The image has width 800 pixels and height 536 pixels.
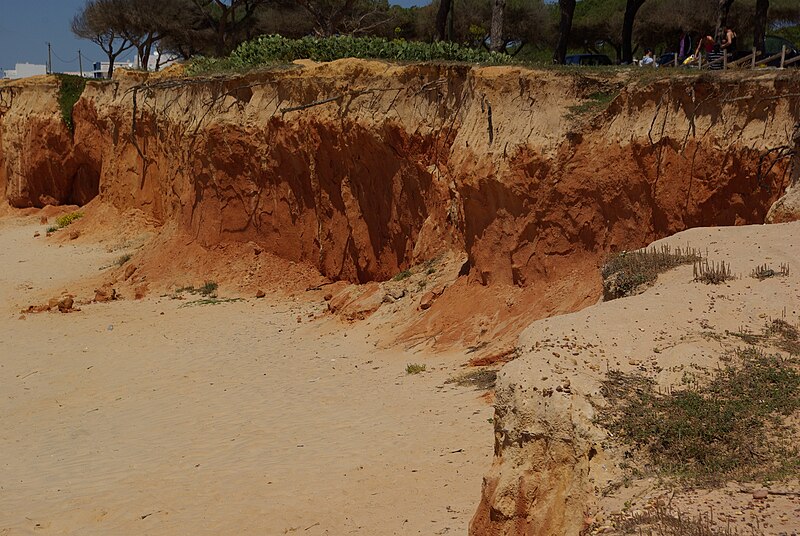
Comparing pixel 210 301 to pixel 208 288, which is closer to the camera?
pixel 210 301

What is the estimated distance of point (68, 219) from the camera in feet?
89.0

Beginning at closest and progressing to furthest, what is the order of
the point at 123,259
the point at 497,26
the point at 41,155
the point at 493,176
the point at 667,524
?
the point at 667,524 < the point at 493,176 < the point at 123,259 < the point at 497,26 < the point at 41,155

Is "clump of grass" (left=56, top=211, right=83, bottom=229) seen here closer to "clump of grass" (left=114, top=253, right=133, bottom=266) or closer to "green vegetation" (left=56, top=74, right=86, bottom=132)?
"green vegetation" (left=56, top=74, right=86, bottom=132)

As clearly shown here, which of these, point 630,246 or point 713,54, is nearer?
point 630,246

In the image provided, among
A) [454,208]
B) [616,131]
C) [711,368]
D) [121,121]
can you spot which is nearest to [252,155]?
[454,208]

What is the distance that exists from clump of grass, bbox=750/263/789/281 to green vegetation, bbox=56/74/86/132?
2426 cm

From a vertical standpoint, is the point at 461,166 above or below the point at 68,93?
below

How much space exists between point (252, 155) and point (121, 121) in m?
7.21

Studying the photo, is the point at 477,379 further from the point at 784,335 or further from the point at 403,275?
the point at 784,335

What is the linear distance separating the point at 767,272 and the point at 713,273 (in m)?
0.45

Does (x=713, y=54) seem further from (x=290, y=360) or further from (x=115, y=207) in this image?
(x=115, y=207)

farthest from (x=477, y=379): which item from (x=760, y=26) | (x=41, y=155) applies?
(x=41, y=155)

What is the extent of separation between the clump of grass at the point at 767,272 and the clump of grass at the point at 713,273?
0.20 m

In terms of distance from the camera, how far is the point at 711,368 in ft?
22.2
